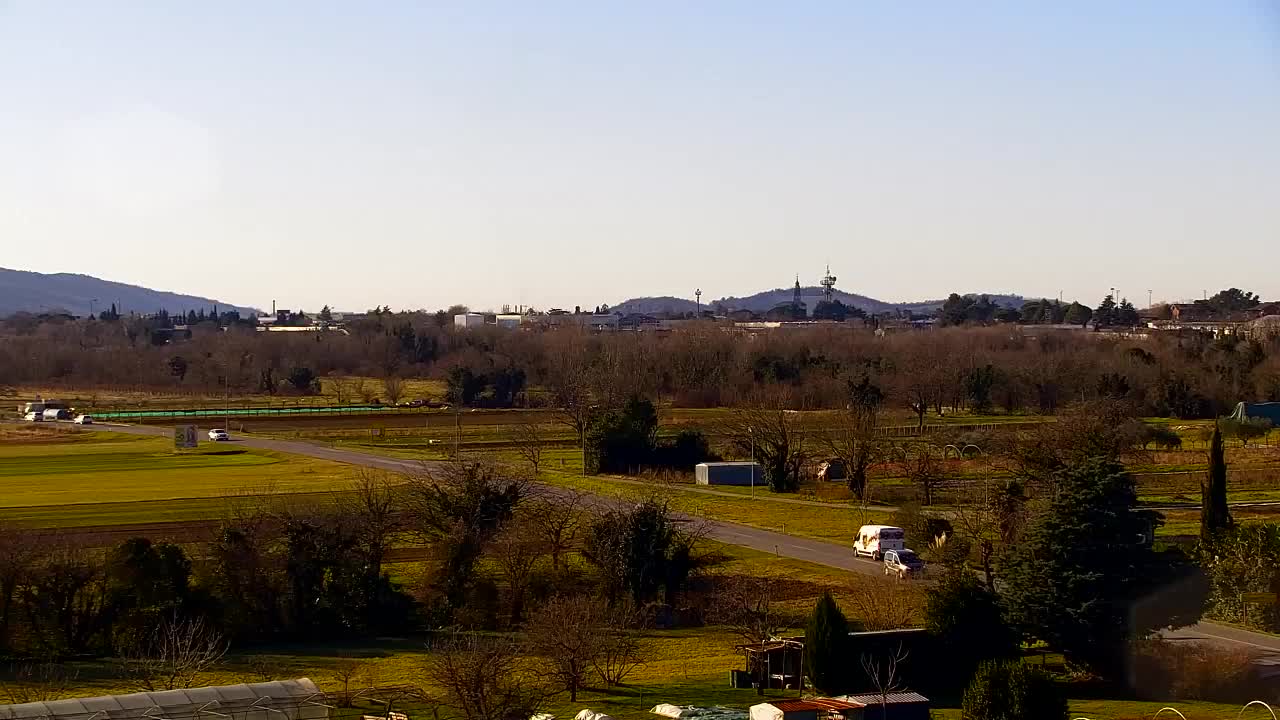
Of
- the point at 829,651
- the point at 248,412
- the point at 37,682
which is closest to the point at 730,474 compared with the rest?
the point at 829,651

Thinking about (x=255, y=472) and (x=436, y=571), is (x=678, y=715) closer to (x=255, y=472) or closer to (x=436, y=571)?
(x=436, y=571)

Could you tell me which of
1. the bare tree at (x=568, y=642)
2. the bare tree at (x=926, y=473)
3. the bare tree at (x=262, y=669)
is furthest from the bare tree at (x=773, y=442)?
the bare tree at (x=262, y=669)

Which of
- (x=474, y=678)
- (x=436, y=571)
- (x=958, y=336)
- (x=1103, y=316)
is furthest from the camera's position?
(x=1103, y=316)

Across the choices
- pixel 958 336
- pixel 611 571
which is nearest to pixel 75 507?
pixel 611 571

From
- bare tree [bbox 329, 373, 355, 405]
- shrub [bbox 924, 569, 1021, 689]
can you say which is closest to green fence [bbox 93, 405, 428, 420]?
bare tree [bbox 329, 373, 355, 405]

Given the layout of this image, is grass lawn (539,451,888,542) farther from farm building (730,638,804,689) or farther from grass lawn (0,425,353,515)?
farm building (730,638,804,689)

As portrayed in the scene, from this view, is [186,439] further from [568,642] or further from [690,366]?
[690,366]
